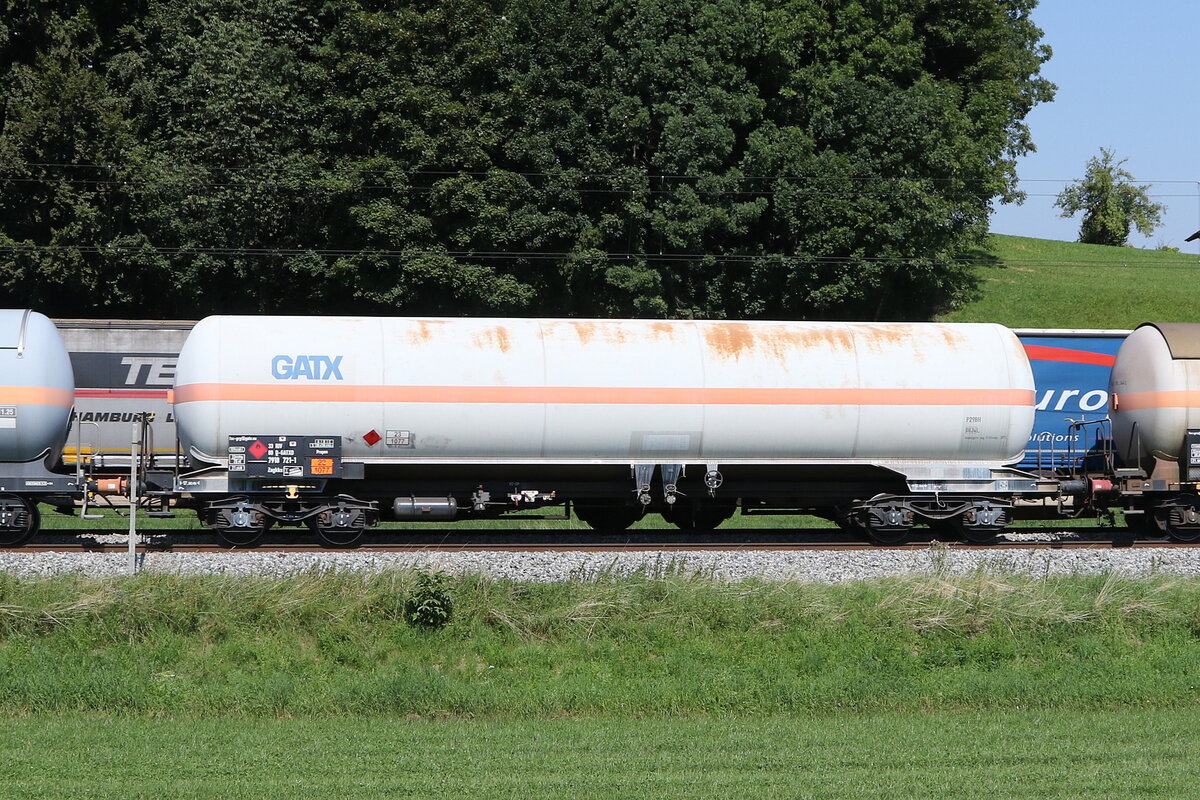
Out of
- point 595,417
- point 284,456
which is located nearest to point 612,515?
point 595,417

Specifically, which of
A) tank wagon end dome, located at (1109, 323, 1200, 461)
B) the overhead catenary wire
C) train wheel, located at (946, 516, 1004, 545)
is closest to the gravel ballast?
train wheel, located at (946, 516, 1004, 545)

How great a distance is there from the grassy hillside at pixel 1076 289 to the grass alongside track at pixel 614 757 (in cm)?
4452

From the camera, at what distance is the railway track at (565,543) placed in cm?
1883

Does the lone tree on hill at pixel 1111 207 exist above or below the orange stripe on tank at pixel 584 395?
above

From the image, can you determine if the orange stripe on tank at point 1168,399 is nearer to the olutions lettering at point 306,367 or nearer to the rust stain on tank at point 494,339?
the rust stain on tank at point 494,339

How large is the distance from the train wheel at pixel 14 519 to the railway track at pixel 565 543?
26cm

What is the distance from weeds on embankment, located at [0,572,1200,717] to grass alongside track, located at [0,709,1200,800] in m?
0.44

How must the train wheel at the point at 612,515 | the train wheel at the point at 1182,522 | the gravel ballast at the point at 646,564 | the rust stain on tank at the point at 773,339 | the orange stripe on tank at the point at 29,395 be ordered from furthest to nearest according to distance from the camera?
the train wheel at the point at 612,515, the train wheel at the point at 1182,522, the rust stain on tank at the point at 773,339, the orange stripe on tank at the point at 29,395, the gravel ballast at the point at 646,564

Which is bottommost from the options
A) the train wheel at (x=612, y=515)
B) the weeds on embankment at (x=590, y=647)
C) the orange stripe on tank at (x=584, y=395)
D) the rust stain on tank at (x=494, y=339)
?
the weeds on embankment at (x=590, y=647)

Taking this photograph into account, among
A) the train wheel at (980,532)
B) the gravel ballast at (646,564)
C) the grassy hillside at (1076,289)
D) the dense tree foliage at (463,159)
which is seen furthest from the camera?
the grassy hillside at (1076,289)

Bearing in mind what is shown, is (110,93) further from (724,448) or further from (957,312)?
(957,312)

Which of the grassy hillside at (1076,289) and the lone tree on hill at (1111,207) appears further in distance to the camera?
the lone tree on hill at (1111,207)

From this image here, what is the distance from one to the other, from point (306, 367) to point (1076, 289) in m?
54.7

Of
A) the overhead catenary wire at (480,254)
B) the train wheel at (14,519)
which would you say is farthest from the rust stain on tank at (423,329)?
the overhead catenary wire at (480,254)
